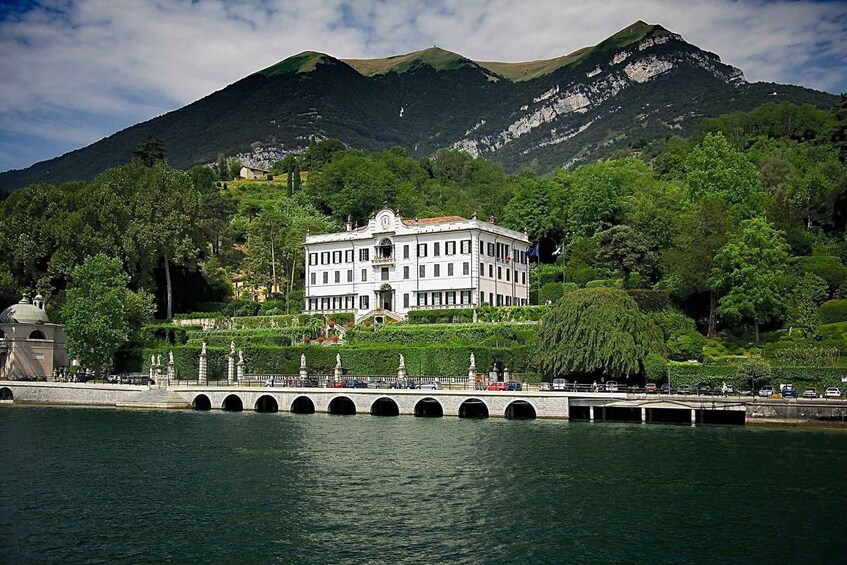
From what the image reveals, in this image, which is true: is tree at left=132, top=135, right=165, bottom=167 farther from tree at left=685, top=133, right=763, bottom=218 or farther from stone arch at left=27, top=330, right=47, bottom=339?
tree at left=685, top=133, right=763, bottom=218

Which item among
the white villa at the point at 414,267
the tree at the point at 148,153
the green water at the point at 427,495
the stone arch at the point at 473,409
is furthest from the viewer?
the tree at the point at 148,153

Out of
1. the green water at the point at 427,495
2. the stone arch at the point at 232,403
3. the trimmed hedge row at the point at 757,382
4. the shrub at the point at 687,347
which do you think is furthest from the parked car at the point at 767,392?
the stone arch at the point at 232,403

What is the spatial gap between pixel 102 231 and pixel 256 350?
25.3 meters

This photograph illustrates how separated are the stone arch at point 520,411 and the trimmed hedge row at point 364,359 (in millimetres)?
5535

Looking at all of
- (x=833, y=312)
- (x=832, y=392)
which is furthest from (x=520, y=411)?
(x=833, y=312)

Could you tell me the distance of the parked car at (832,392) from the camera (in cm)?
5472

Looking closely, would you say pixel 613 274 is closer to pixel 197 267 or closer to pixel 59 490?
pixel 197 267

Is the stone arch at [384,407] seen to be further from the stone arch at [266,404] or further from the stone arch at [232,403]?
the stone arch at [232,403]

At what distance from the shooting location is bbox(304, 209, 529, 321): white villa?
280 ft

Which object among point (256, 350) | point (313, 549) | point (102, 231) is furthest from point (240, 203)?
point (313, 549)

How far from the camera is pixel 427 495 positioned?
3372cm

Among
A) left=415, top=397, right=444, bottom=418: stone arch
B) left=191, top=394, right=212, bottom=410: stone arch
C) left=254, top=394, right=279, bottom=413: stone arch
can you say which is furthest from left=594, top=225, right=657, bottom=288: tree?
left=191, top=394, right=212, bottom=410: stone arch

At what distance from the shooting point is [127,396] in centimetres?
7219

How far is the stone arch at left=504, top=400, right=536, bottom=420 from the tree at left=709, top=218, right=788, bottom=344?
18.4m
